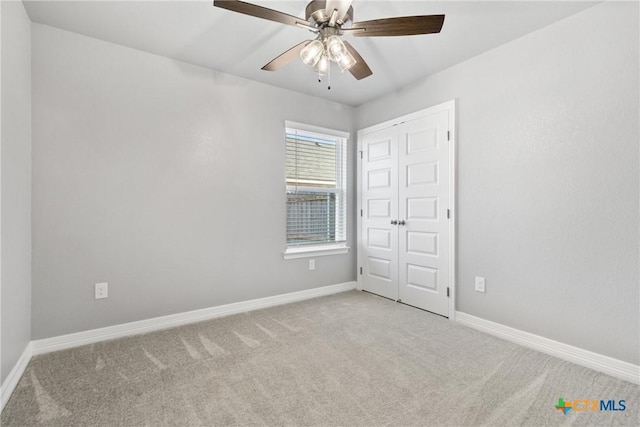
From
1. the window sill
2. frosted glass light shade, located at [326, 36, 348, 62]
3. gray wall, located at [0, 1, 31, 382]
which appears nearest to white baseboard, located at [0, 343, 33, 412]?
gray wall, located at [0, 1, 31, 382]

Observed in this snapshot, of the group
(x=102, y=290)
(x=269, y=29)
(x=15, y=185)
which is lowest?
(x=102, y=290)

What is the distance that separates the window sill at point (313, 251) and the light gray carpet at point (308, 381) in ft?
3.05

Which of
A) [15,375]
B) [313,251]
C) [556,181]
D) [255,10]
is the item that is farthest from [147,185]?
[556,181]

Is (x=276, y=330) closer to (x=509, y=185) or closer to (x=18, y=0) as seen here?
(x=509, y=185)

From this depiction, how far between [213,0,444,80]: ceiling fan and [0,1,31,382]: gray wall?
1380 mm

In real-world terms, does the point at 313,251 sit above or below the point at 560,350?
above

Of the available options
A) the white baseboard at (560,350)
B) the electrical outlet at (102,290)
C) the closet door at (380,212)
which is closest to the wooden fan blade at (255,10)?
the closet door at (380,212)

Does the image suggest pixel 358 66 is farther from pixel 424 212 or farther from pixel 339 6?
pixel 424 212

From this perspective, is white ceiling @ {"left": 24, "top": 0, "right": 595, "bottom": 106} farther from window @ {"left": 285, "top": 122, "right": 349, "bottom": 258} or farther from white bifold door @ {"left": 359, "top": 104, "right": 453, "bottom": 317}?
window @ {"left": 285, "top": 122, "right": 349, "bottom": 258}

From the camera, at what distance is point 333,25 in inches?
72.8

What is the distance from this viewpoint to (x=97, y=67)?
244 centimetres

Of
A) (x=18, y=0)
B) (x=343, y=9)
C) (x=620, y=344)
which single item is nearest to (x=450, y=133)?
(x=343, y=9)

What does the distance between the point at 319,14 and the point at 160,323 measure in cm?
273

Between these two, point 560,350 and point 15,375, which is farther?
point 560,350
